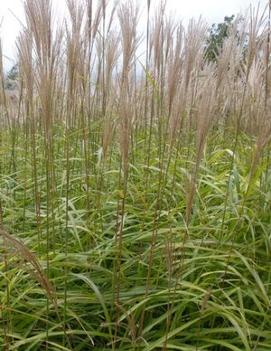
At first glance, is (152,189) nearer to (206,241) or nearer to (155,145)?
(206,241)

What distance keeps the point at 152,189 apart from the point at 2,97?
782 mm

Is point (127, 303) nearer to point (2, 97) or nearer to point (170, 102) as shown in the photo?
point (170, 102)

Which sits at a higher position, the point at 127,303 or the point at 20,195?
the point at 20,195

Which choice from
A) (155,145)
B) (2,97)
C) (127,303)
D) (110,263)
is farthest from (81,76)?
(155,145)

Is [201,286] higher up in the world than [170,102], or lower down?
lower down

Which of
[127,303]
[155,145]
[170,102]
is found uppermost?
[170,102]

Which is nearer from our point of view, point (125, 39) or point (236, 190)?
point (125, 39)

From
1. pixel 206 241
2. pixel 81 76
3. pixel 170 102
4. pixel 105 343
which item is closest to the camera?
pixel 170 102

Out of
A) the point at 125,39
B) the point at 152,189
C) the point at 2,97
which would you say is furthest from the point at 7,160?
the point at 125,39

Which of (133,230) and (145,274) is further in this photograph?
(133,230)

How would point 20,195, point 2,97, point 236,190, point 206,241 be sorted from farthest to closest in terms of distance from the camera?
point 20,195, point 2,97, point 236,190, point 206,241

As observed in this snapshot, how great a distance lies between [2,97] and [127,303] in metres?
1.18

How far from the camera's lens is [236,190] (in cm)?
231

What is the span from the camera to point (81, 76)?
2.12 meters
